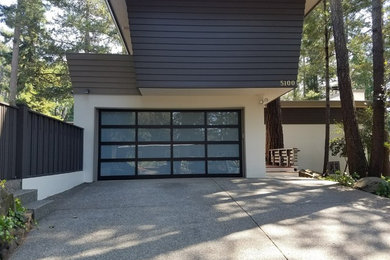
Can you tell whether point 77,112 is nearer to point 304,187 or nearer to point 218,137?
point 218,137

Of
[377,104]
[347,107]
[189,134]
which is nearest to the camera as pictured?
[377,104]

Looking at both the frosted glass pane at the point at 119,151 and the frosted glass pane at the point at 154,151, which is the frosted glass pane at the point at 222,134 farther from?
the frosted glass pane at the point at 119,151

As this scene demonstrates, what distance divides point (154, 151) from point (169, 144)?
1.51ft

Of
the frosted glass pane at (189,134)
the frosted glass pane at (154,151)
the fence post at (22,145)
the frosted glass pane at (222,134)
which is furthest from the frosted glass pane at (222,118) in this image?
the fence post at (22,145)

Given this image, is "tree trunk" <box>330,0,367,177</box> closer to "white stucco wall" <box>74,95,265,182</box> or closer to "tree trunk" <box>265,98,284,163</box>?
"white stucco wall" <box>74,95,265,182</box>

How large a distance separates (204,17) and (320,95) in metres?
19.4

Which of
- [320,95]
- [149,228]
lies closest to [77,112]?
[149,228]

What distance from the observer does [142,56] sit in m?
7.47

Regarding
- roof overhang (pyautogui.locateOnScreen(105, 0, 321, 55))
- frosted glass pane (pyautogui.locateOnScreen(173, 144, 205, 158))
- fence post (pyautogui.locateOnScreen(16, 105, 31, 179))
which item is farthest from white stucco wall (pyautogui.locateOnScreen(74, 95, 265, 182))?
fence post (pyautogui.locateOnScreen(16, 105, 31, 179))

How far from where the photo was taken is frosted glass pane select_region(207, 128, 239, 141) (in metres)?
9.30

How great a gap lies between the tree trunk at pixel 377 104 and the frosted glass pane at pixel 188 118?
14.4 ft

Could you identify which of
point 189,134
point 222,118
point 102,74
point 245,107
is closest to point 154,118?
point 189,134

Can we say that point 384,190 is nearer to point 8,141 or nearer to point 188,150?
point 188,150

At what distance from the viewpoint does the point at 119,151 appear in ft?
29.8
